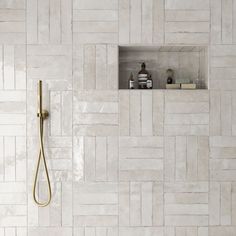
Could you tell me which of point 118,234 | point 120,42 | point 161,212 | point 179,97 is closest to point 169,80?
point 179,97

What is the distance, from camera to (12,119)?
2438mm

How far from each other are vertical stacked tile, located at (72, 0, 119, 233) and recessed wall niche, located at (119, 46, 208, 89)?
20 centimetres

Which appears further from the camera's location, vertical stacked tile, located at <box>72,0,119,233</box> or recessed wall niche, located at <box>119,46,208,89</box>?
recessed wall niche, located at <box>119,46,208,89</box>

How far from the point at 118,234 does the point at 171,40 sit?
4.01 ft

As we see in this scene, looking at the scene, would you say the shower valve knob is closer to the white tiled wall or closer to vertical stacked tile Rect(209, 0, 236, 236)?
the white tiled wall

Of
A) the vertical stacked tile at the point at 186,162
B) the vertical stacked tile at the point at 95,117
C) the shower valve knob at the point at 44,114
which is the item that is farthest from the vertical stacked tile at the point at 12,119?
the vertical stacked tile at the point at 186,162

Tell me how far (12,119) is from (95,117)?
0.50m

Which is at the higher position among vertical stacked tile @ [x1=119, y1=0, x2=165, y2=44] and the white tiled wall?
vertical stacked tile @ [x1=119, y1=0, x2=165, y2=44]

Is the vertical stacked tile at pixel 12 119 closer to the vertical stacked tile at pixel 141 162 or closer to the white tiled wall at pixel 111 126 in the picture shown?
the white tiled wall at pixel 111 126

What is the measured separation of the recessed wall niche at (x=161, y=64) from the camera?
103 inches

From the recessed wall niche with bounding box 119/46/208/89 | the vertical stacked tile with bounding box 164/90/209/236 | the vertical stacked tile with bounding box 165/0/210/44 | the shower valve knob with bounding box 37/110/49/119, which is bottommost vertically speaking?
the vertical stacked tile with bounding box 164/90/209/236

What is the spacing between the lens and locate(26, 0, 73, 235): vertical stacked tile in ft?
8.00

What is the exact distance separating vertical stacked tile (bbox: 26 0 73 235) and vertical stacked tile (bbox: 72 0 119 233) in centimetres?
5

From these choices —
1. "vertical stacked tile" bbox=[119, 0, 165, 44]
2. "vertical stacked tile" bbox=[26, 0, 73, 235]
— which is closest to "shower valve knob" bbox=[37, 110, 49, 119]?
"vertical stacked tile" bbox=[26, 0, 73, 235]
